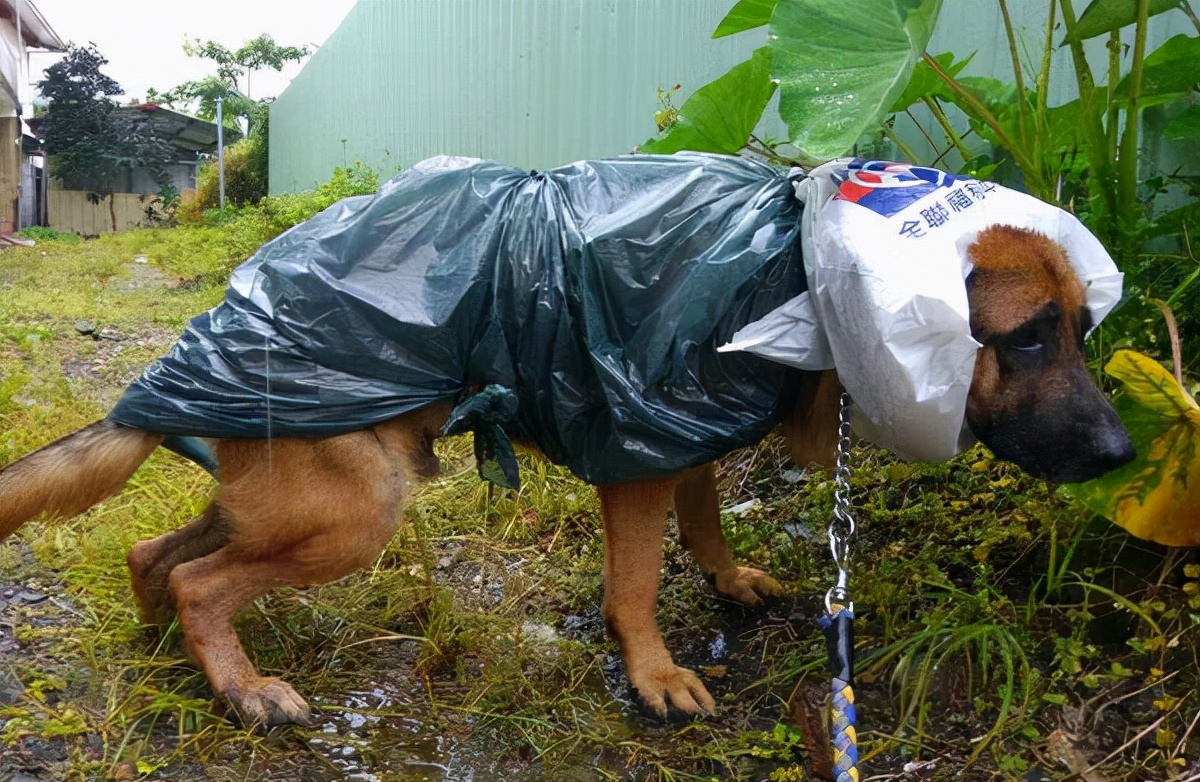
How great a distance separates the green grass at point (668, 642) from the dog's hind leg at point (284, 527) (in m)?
0.13

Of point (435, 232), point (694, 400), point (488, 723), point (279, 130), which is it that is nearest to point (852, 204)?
point (694, 400)

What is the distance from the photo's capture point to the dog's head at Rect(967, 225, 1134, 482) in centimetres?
235

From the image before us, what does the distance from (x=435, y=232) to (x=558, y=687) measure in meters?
1.32

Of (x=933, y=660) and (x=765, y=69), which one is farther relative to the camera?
(x=765, y=69)

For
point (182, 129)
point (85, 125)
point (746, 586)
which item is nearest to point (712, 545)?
point (746, 586)

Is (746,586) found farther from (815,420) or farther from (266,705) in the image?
(266,705)

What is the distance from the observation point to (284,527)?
2.61m

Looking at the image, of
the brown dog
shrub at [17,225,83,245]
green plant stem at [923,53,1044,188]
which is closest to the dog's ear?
the brown dog

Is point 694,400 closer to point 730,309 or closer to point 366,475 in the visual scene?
point 730,309

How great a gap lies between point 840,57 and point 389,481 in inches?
59.5

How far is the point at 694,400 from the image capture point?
8.34ft

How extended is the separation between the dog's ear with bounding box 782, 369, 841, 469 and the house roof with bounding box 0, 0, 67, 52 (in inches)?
344

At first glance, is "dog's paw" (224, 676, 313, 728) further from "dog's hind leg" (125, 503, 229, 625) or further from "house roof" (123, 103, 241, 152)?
"house roof" (123, 103, 241, 152)

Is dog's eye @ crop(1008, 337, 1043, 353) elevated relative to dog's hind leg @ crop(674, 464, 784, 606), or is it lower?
elevated
